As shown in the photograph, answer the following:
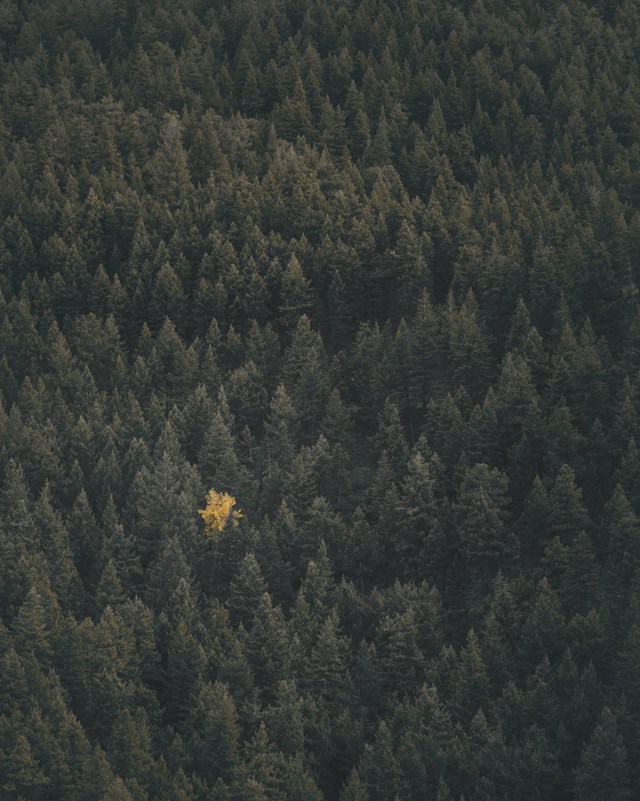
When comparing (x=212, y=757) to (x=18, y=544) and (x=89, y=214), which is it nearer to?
(x=18, y=544)

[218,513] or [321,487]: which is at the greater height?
[321,487]

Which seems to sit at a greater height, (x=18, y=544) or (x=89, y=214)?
(x=89, y=214)

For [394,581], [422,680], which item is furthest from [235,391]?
[422,680]

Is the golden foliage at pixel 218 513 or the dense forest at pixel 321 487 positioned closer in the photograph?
the dense forest at pixel 321 487

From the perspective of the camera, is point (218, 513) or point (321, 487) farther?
point (321, 487)
